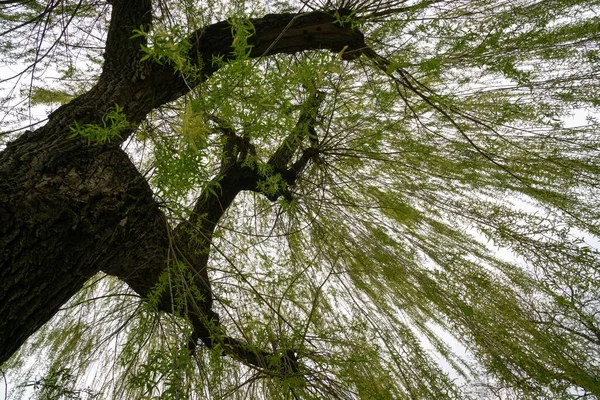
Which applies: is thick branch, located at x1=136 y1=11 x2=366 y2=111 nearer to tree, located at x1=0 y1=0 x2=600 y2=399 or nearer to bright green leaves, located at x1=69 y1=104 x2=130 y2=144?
tree, located at x1=0 y1=0 x2=600 y2=399

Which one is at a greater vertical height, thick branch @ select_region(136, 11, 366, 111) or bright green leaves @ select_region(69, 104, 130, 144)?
thick branch @ select_region(136, 11, 366, 111)

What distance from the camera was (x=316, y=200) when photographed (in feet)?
6.48

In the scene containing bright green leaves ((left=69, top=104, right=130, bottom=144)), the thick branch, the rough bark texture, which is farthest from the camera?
the thick branch

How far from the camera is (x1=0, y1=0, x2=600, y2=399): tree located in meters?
1.09

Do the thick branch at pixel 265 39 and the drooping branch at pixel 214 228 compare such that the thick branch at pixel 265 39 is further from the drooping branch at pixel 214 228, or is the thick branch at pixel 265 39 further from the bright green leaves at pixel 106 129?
the bright green leaves at pixel 106 129

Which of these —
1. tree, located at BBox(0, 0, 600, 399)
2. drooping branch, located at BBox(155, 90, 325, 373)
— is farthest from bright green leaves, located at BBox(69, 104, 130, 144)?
drooping branch, located at BBox(155, 90, 325, 373)

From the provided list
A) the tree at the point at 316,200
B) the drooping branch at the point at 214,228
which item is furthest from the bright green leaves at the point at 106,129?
the drooping branch at the point at 214,228

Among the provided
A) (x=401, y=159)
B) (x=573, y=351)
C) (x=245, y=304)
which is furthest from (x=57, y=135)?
(x=573, y=351)

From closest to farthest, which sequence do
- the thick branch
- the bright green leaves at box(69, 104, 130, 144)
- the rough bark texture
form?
1. the bright green leaves at box(69, 104, 130, 144)
2. the rough bark texture
3. the thick branch

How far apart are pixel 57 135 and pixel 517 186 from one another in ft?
6.09

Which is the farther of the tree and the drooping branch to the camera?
the drooping branch

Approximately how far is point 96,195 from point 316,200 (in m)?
1.06

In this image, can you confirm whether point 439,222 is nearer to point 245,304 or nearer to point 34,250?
point 245,304

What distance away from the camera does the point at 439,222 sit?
2041 mm
